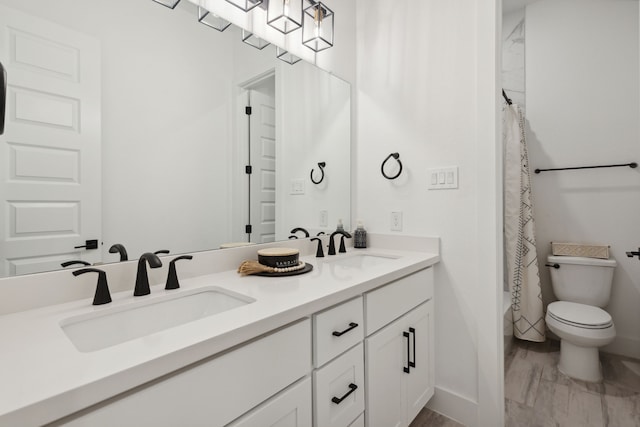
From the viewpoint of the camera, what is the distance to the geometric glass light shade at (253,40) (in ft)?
4.41

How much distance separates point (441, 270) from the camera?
158 centimetres

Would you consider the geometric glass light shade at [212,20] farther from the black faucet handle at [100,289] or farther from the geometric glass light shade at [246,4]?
the black faucet handle at [100,289]

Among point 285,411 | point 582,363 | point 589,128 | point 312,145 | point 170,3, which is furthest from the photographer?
point 589,128

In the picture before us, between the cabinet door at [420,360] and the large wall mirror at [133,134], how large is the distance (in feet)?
2.43

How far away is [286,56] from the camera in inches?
61.2

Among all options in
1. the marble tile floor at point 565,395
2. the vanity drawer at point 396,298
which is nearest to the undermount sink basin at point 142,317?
the vanity drawer at point 396,298

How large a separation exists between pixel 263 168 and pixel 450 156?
0.93 metres

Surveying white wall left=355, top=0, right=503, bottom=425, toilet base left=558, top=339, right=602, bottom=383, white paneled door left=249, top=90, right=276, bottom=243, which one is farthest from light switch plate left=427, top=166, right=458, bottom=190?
toilet base left=558, top=339, right=602, bottom=383

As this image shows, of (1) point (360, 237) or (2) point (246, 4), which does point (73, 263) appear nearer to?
(2) point (246, 4)

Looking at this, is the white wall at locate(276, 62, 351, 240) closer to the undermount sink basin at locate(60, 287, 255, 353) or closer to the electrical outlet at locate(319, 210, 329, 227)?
the electrical outlet at locate(319, 210, 329, 227)

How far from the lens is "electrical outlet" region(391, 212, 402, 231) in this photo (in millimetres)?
1723

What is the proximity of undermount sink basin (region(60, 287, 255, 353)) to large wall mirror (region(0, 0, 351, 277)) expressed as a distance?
0.22 meters

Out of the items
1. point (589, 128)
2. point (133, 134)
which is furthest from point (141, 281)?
point (589, 128)

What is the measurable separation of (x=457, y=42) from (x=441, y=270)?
1146mm
